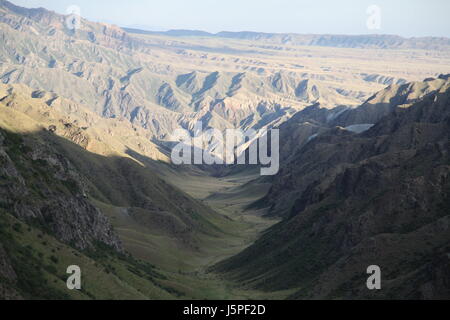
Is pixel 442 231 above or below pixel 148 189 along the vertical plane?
below

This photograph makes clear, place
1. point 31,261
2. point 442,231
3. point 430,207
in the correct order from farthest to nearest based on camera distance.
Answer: point 430,207 → point 442,231 → point 31,261

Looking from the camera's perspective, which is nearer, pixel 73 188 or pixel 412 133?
pixel 73 188

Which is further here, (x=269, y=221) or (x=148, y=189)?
(x=269, y=221)
